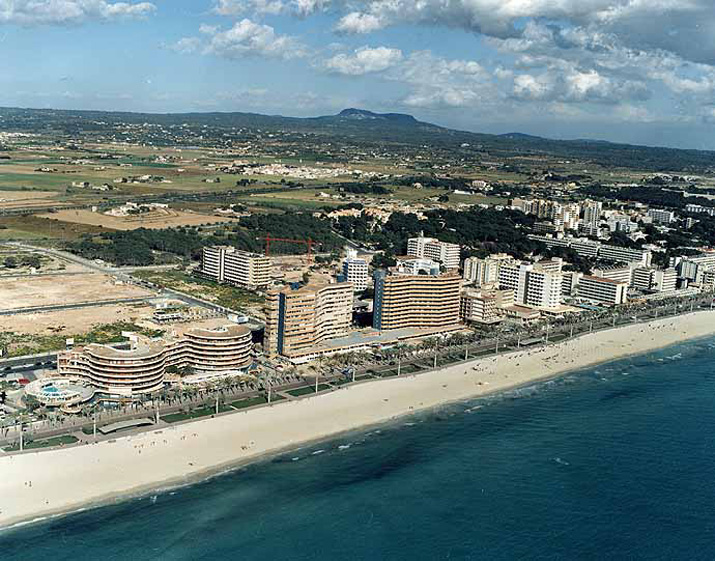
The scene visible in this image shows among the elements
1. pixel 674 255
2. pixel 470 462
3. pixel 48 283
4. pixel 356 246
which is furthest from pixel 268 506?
pixel 674 255

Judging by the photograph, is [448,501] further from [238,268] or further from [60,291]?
[60,291]

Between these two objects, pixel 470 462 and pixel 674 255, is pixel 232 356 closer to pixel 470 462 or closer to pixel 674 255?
pixel 470 462

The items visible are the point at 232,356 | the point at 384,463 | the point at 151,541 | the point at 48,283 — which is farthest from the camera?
the point at 48,283

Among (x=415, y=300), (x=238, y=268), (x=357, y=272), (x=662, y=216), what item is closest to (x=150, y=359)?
(x=415, y=300)

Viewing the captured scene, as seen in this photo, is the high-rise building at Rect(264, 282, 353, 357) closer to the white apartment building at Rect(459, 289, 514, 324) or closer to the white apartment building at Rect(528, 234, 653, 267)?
the white apartment building at Rect(459, 289, 514, 324)

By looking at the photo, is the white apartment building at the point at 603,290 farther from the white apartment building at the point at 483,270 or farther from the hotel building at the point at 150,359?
the hotel building at the point at 150,359

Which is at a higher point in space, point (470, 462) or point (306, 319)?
point (306, 319)
